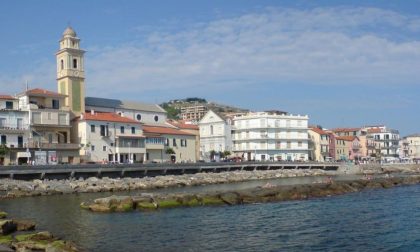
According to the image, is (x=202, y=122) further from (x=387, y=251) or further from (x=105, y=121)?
(x=387, y=251)

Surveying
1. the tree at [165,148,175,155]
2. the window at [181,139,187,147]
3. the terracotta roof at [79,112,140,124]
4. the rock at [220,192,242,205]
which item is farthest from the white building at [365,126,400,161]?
the rock at [220,192,242,205]

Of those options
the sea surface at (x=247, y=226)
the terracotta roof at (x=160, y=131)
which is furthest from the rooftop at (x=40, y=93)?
the sea surface at (x=247, y=226)

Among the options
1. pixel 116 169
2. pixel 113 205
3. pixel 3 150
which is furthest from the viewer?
pixel 3 150

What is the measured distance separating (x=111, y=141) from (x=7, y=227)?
55570 mm

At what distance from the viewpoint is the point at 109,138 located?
82312 mm

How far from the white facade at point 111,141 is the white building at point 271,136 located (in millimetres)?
34981

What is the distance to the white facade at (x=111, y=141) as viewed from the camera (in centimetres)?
7975

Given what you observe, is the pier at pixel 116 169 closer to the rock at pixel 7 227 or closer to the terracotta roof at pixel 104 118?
the terracotta roof at pixel 104 118

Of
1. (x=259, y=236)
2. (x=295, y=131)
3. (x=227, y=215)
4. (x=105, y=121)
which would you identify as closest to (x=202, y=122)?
(x=295, y=131)

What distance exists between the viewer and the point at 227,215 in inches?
1372

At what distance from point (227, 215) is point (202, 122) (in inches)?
3321

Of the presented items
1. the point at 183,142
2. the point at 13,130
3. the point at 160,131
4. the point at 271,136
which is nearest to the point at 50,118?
the point at 13,130

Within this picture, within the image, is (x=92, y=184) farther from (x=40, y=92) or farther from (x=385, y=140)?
(x=385, y=140)

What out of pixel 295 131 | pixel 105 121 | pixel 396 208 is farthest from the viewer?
pixel 295 131
